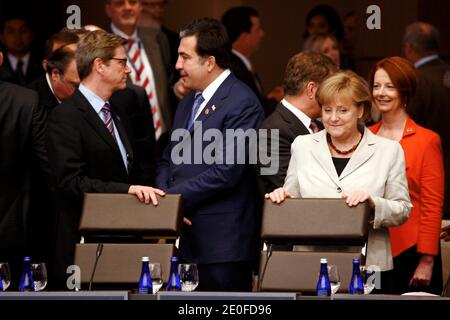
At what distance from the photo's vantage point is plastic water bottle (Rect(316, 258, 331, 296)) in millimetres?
5191

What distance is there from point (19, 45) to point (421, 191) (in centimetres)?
436

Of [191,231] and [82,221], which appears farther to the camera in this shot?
[191,231]

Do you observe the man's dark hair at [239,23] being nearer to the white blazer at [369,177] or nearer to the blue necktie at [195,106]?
the blue necktie at [195,106]

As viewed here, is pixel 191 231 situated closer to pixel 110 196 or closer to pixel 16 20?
pixel 110 196

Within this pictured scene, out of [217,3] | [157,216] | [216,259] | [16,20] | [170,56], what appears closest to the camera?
[157,216]

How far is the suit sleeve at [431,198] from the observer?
606 centimetres

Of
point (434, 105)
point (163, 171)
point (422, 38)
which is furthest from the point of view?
point (422, 38)

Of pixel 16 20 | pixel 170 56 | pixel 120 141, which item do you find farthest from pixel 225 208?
pixel 16 20

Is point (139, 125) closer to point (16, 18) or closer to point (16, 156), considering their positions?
point (16, 156)

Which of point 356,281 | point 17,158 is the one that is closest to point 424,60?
point 17,158

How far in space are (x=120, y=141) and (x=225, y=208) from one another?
614mm

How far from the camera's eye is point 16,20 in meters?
9.60

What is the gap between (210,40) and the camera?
256 inches

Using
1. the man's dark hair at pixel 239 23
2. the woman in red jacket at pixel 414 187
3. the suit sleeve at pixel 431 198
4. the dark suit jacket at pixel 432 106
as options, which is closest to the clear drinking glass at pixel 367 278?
the woman in red jacket at pixel 414 187
